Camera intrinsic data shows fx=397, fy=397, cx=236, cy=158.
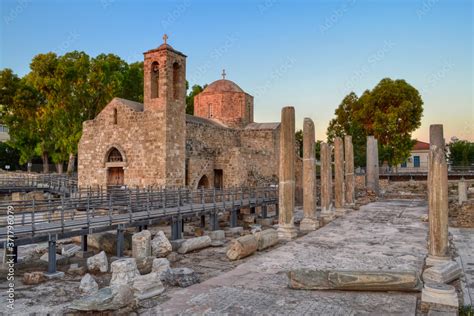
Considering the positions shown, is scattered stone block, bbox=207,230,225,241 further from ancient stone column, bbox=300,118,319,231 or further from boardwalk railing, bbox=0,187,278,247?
ancient stone column, bbox=300,118,319,231

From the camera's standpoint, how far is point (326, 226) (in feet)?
50.4

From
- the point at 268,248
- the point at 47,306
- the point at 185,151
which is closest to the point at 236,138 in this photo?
the point at 185,151

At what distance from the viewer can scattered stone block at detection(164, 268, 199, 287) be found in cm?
788

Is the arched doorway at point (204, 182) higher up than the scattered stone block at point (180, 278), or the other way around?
the arched doorway at point (204, 182)

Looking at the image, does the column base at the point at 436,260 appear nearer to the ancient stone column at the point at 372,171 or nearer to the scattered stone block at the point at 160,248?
the scattered stone block at the point at 160,248

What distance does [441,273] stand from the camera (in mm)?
7379

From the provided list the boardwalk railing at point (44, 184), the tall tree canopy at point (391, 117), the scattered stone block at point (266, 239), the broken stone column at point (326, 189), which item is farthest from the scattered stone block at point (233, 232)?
the tall tree canopy at point (391, 117)

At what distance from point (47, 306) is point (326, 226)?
10.6m

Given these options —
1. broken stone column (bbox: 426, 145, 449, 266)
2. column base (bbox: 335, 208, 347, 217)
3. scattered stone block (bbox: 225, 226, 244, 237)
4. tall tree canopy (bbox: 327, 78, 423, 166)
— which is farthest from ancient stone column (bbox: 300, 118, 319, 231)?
tall tree canopy (bbox: 327, 78, 423, 166)

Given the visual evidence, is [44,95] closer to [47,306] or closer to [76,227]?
[76,227]

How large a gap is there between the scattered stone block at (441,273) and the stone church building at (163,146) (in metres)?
13.9

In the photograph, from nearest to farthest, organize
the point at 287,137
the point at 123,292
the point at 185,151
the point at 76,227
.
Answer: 1. the point at 123,292
2. the point at 76,227
3. the point at 287,137
4. the point at 185,151

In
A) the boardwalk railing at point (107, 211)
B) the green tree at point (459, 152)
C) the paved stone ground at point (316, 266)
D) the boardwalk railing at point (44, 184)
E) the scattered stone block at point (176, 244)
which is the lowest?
the scattered stone block at point (176, 244)

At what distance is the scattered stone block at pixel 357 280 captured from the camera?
7133 mm
